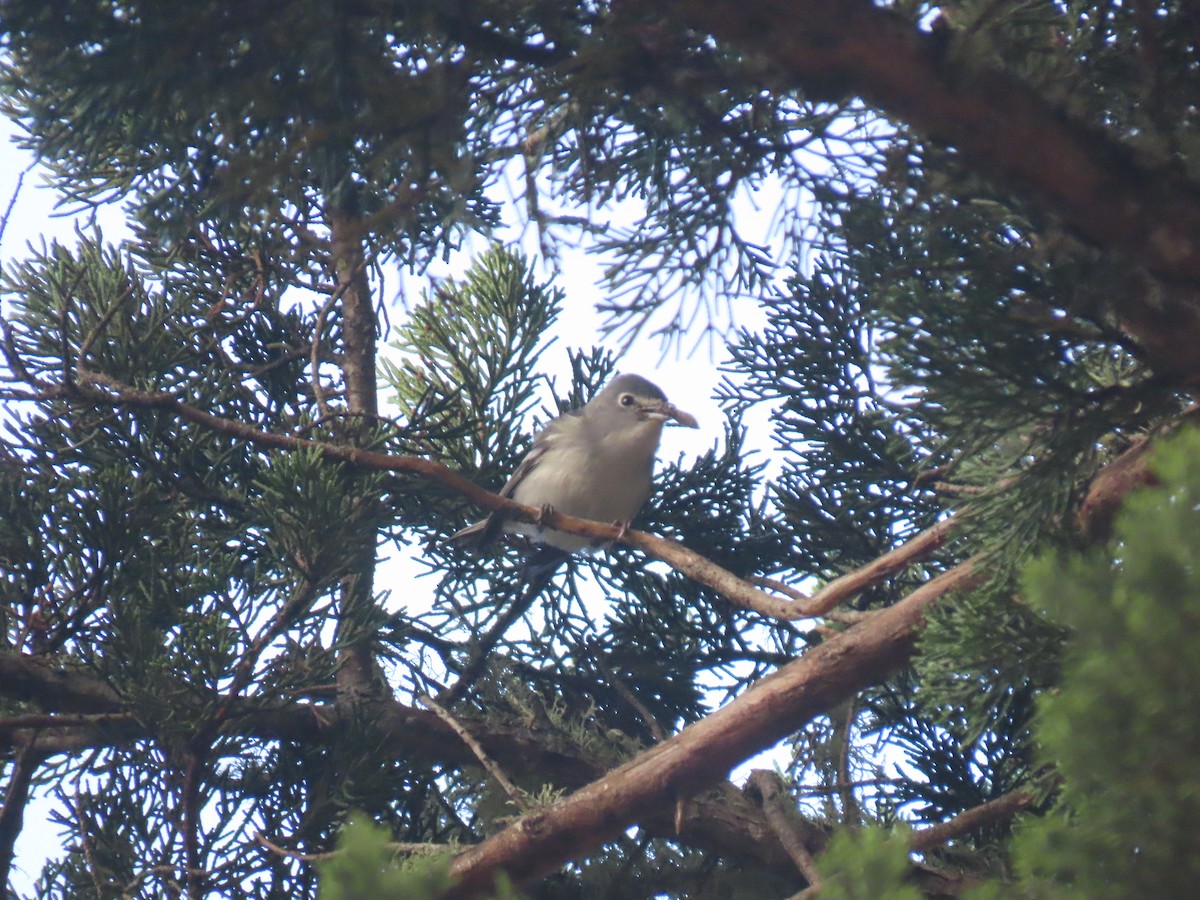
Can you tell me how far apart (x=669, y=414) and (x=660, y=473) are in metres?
1.20

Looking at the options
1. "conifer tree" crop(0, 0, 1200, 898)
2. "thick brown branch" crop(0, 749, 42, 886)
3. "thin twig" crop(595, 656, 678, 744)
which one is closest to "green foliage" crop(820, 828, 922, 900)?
"conifer tree" crop(0, 0, 1200, 898)

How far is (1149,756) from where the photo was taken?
1.16m

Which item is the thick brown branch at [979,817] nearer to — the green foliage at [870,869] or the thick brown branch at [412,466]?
the thick brown branch at [412,466]

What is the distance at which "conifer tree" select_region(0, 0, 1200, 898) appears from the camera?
1.55 meters

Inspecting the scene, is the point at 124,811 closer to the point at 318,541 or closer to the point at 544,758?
the point at 318,541

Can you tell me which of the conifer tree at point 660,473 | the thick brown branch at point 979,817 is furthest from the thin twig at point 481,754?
the thick brown branch at point 979,817

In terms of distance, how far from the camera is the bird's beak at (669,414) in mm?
5199

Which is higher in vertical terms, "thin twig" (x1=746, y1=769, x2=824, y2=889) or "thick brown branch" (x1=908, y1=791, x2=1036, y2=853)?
"thin twig" (x1=746, y1=769, x2=824, y2=889)

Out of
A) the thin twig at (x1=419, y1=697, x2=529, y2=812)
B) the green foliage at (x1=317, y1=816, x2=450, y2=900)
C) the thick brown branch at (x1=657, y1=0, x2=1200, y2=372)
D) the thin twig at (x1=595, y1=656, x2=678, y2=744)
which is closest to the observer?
the green foliage at (x1=317, y1=816, x2=450, y2=900)

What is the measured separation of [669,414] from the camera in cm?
536

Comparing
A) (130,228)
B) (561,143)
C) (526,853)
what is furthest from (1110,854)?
(130,228)

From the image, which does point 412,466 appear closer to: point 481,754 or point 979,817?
point 481,754

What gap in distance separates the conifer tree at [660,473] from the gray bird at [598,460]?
0.84m

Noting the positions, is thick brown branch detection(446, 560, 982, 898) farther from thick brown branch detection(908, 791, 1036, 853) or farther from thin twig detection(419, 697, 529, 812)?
thick brown branch detection(908, 791, 1036, 853)
